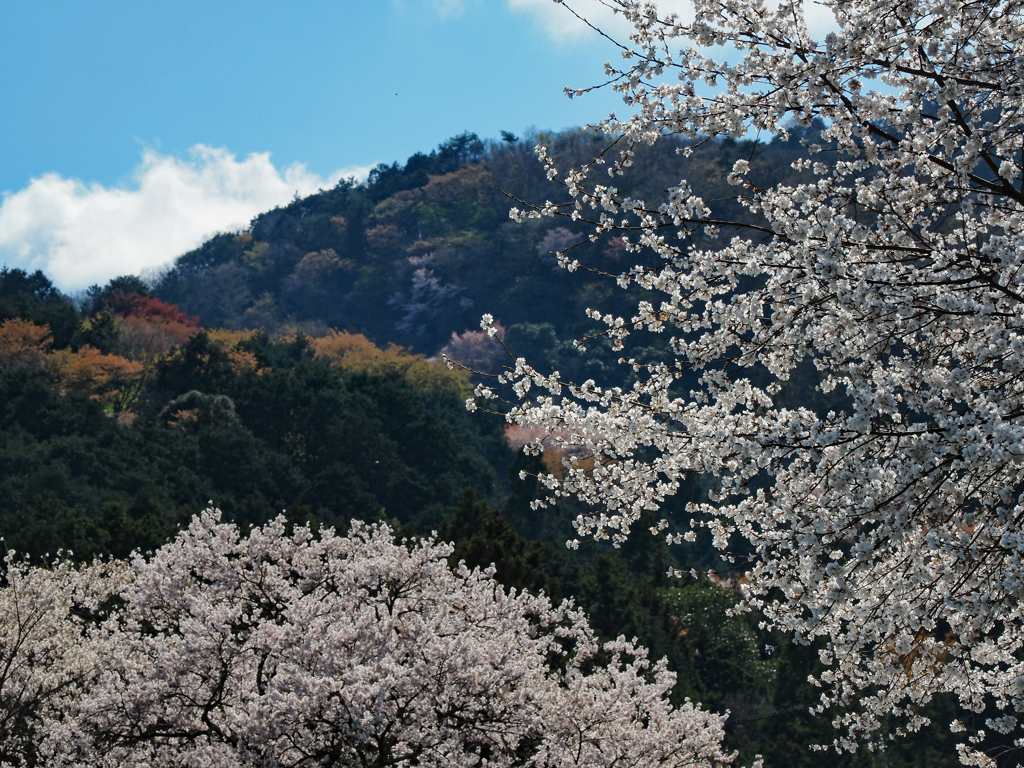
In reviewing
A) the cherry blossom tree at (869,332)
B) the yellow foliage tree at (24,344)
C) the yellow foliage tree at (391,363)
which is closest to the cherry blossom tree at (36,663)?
the cherry blossom tree at (869,332)

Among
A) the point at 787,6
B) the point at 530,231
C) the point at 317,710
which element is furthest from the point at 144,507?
the point at 530,231

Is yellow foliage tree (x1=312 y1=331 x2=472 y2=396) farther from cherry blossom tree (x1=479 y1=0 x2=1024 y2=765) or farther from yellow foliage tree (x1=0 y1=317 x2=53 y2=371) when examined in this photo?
cherry blossom tree (x1=479 y1=0 x2=1024 y2=765)

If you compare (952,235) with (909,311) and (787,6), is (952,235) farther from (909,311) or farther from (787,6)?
(787,6)

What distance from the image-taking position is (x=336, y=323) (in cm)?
7462

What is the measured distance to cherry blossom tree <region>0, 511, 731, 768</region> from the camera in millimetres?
8305

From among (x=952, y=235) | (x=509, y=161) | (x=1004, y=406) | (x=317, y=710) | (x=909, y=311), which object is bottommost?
(x=317, y=710)

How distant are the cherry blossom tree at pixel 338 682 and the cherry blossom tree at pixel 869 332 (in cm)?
382

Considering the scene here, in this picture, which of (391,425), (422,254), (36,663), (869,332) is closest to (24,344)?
(391,425)

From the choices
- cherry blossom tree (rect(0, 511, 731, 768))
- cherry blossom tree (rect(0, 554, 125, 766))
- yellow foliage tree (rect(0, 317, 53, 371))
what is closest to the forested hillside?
yellow foliage tree (rect(0, 317, 53, 371))

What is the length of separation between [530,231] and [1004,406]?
63635mm

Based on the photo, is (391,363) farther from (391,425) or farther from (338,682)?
(338,682)

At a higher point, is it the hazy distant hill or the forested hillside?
the hazy distant hill

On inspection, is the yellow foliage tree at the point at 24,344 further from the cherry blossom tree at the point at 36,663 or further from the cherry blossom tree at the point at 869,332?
the cherry blossom tree at the point at 869,332

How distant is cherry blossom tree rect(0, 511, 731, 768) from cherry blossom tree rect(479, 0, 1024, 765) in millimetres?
3821
